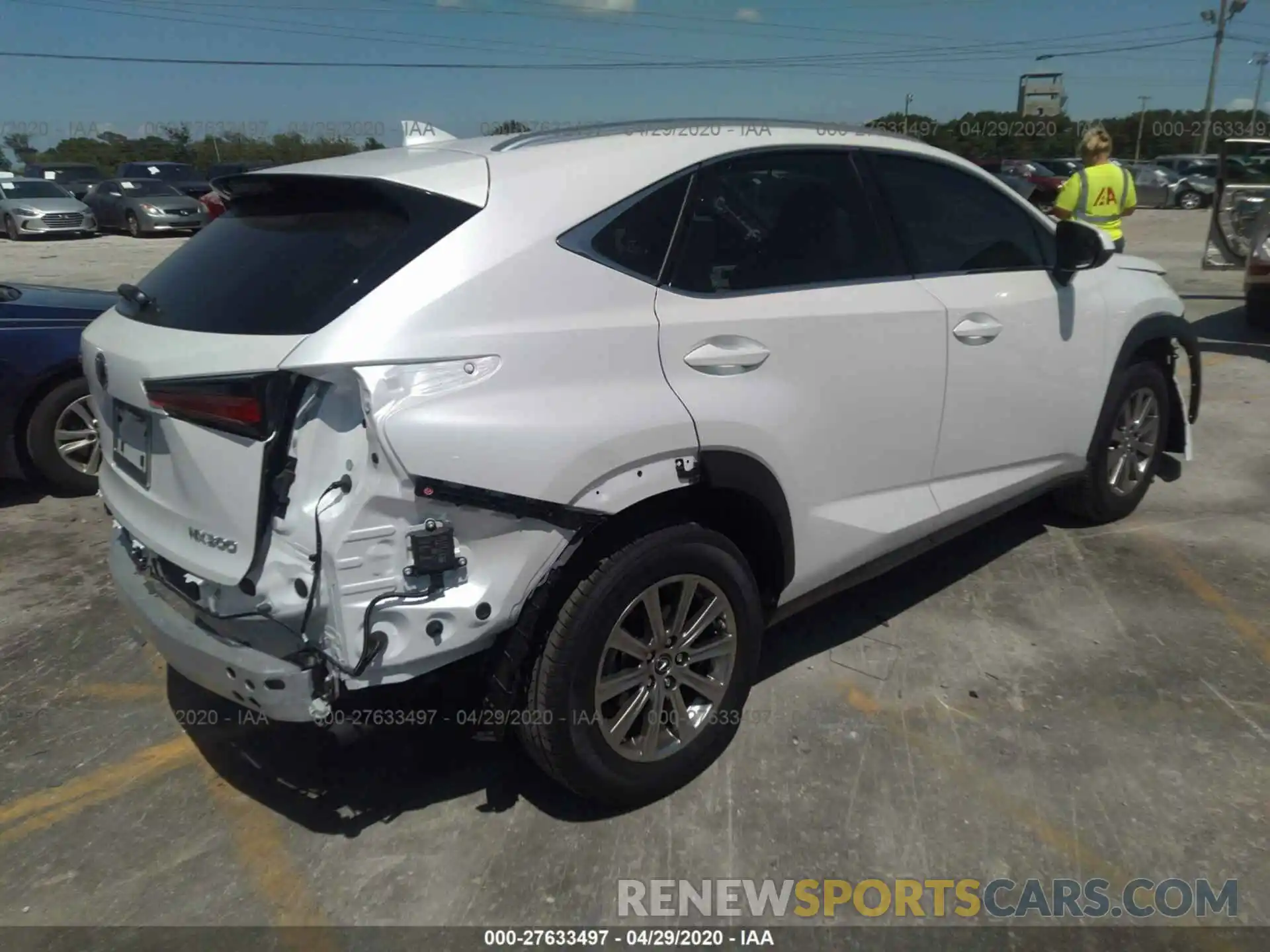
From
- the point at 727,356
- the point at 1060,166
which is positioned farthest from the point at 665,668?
the point at 1060,166

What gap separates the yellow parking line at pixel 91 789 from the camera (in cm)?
281

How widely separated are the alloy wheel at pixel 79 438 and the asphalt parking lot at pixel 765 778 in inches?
47.9

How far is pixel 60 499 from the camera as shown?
5359 millimetres

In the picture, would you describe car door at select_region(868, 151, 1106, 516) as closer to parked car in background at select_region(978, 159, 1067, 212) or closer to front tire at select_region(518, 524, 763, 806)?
front tire at select_region(518, 524, 763, 806)

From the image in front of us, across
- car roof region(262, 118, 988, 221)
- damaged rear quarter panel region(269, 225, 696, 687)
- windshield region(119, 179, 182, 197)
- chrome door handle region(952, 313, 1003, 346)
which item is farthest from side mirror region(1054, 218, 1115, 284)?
windshield region(119, 179, 182, 197)

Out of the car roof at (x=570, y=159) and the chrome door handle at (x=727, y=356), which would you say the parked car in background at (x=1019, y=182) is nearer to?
the car roof at (x=570, y=159)

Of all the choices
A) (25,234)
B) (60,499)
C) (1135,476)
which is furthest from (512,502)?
(25,234)

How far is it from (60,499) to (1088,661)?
17.3 feet

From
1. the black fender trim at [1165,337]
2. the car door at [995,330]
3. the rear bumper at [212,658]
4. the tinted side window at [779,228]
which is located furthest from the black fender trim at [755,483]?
the black fender trim at [1165,337]

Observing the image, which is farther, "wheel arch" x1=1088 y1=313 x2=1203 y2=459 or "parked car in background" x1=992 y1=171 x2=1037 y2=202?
"parked car in background" x1=992 y1=171 x2=1037 y2=202

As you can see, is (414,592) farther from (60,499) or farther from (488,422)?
(60,499)

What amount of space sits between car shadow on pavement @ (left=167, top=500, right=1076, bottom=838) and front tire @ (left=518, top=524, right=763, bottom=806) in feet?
0.64

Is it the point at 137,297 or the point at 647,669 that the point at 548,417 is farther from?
the point at 137,297

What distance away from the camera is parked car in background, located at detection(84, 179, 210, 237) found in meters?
23.0
